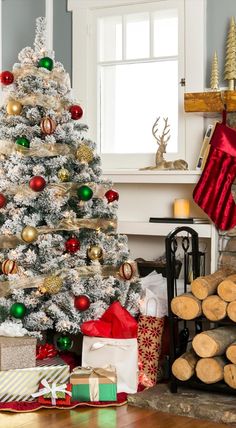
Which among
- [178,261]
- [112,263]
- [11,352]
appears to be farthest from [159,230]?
[11,352]

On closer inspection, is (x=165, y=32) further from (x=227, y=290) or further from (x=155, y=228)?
(x=227, y=290)

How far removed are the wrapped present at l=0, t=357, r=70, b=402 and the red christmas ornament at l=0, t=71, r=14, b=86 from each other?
1.53 metres

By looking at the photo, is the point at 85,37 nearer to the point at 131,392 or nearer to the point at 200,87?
the point at 200,87

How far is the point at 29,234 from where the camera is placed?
13.0ft

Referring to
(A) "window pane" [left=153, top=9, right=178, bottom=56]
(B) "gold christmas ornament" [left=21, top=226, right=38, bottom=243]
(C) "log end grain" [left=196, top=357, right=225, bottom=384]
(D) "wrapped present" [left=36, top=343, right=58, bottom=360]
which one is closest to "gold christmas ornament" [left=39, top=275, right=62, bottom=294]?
(B) "gold christmas ornament" [left=21, top=226, right=38, bottom=243]

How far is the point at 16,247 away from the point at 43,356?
603 millimetres

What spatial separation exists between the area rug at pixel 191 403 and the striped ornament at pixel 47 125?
143cm

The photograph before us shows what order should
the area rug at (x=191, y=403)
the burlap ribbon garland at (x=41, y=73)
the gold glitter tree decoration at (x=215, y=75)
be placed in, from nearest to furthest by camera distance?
the area rug at (x=191, y=403) < the burlap ribbon garland at (x=41, y=73) < the gold glitter tree decoration at (x=215, y=75)

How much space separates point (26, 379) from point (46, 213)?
2.91 feet

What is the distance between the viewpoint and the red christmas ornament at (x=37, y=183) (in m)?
3.97

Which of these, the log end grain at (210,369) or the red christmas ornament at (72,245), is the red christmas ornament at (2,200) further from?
the log end grain at (210,369)

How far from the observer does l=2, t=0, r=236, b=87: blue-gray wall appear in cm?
467

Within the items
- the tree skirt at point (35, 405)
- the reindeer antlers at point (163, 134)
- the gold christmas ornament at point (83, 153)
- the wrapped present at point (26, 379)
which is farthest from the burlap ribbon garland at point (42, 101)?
the tree skirt at point (35, 405)

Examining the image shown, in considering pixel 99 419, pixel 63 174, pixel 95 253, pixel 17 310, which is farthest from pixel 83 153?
pixel 99 419
